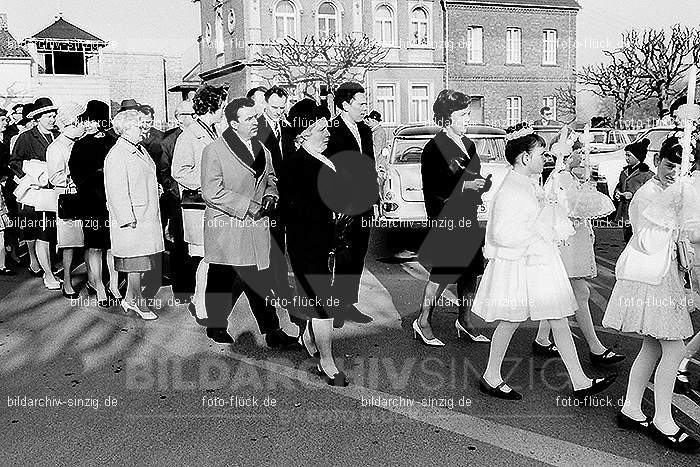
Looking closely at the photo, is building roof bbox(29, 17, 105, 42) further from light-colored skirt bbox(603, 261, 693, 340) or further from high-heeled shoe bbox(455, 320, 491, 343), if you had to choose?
light-colored skirt bbox(603, 261, 693, 340)

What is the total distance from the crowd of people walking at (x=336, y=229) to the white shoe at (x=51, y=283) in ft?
0.06

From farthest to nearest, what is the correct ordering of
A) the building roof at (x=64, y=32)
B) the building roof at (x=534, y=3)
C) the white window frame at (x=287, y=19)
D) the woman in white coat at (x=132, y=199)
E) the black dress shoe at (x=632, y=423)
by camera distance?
the building roof at (x=64, y=32) < the building roof at (x=534, y=3) < the white window frame at (x=287, y=19) < the woman in white coat at (x=132, y=199) < the black dress shoe at (x=632, y=423)

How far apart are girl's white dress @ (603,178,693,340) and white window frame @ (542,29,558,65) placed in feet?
133

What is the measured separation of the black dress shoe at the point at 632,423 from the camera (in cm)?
452

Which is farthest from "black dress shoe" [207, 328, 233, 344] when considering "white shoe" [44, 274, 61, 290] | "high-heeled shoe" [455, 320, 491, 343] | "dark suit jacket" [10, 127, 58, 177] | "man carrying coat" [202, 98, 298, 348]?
"dark suit jacket" [10, 127, 58, 177]

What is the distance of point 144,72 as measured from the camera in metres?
57.9

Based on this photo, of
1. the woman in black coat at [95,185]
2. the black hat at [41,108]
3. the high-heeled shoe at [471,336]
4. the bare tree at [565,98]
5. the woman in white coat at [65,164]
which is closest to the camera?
the high-heeled shoe at [471,336]

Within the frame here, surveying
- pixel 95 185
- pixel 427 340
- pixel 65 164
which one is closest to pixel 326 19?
pixel 65 164

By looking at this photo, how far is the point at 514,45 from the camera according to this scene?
4250 centimetres

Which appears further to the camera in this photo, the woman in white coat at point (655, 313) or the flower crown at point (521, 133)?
the flower crown at point (521, 133)

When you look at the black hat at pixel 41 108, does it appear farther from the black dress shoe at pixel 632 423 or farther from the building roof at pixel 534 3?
the building roof at pixel 534 3

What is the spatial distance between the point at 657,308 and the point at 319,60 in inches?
1328

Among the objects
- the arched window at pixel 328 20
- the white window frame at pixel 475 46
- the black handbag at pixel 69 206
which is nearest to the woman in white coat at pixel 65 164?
the black handbag at pixel 69 206

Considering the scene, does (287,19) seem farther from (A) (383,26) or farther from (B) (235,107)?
(B) (235,107)
